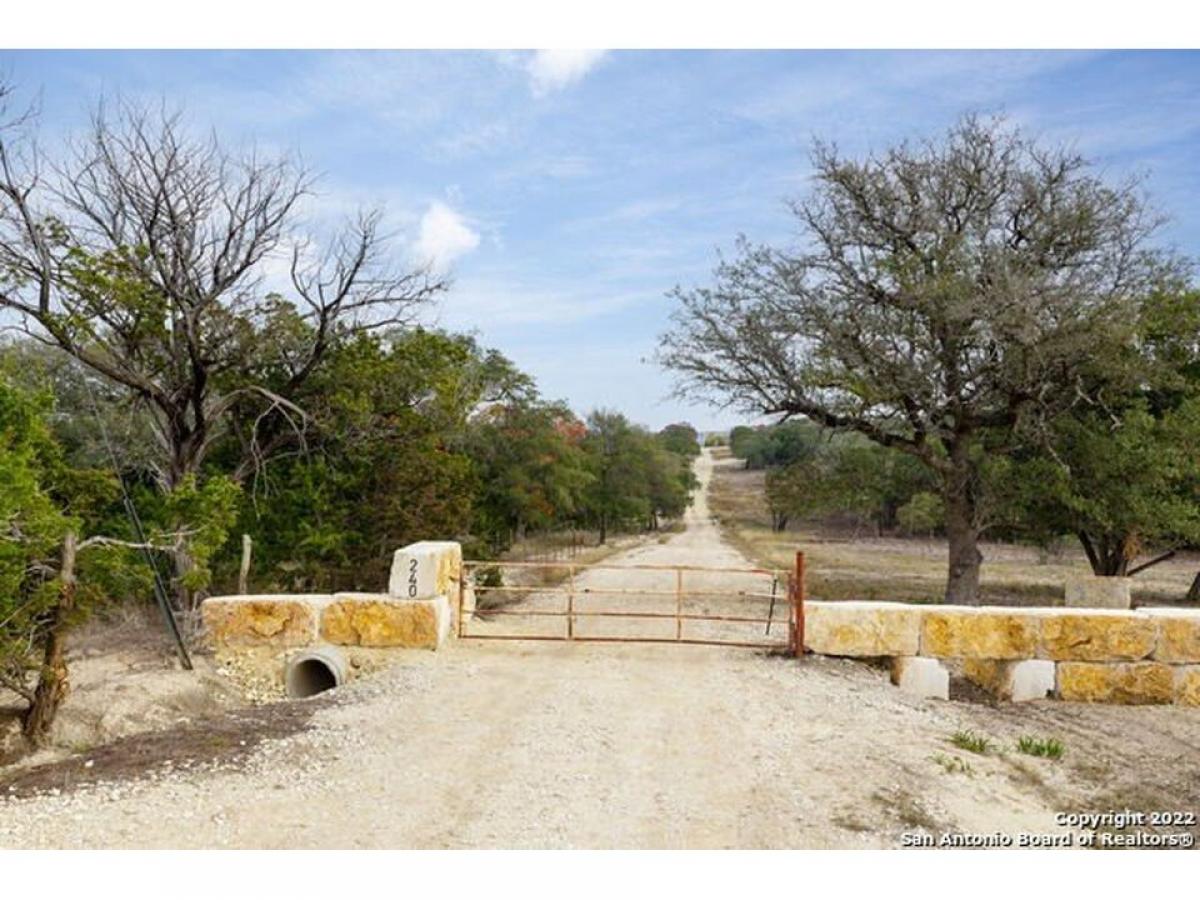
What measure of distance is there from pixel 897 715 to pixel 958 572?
423 inches

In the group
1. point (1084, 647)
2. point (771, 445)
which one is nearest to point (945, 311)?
point (1084, 647)

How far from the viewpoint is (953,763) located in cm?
713

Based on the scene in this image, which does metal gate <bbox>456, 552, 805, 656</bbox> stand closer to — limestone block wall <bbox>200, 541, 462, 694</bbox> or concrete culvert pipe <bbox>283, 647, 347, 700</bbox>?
limestone block wall <bbox>200, 541, 462, 694</bbox>

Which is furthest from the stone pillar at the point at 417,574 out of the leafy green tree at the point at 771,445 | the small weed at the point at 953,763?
the leafy green tree at the point at 771,445

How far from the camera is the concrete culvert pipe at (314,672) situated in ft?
32.9

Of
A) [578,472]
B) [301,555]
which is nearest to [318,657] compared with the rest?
[301,555]

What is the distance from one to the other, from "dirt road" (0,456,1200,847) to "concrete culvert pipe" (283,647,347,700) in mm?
821

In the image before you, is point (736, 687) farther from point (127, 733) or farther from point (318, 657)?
point (127, 733)

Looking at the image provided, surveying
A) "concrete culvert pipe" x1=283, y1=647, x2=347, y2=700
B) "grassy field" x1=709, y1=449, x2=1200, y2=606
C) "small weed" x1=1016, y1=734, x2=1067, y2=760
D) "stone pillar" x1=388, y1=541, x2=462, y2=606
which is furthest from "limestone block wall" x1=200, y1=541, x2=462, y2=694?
"grassy field" x1=709, y1=449, x2=1200, y2=606

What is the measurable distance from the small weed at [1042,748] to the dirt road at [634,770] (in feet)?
0.47

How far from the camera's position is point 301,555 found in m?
15.6

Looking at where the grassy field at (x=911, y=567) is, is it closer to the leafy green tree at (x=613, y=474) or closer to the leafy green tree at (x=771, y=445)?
the leafy green tree at (x=613, y=474)

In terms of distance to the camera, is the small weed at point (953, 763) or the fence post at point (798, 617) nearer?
the small weed at point (953, 763)

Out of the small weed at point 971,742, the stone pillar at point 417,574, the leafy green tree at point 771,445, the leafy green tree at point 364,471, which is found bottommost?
the small weed at point 971,742
